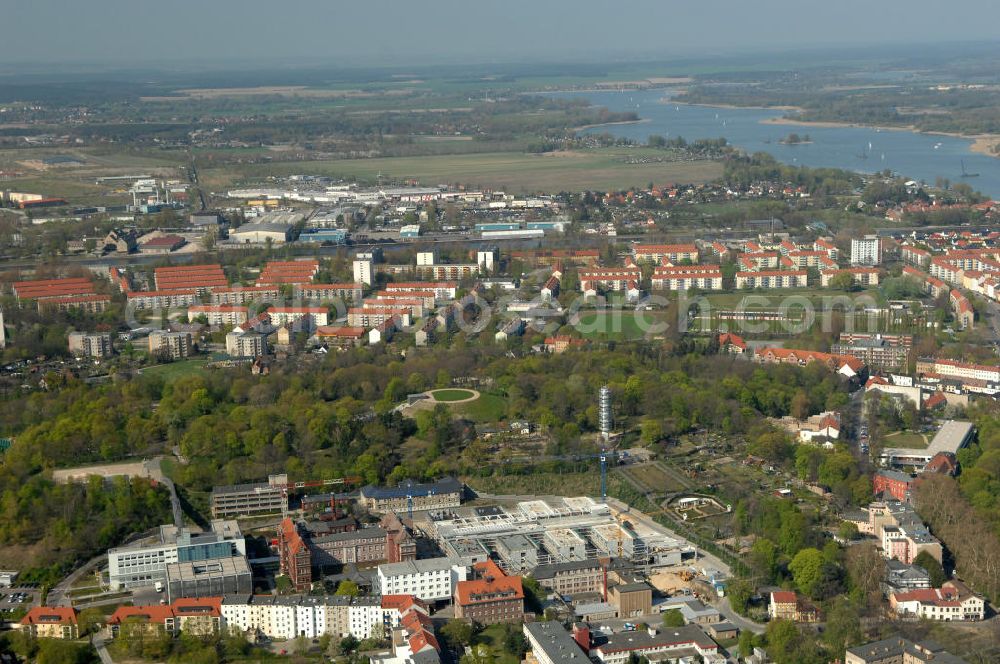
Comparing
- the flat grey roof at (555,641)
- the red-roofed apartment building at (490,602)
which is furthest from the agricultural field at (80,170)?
the flat grey roof at (555,641)

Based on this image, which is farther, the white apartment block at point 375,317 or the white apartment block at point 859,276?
the white apartment block at point 859,276

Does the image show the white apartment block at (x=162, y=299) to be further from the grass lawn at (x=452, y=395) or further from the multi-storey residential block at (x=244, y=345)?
the grass lawn at (x=452, y=395)

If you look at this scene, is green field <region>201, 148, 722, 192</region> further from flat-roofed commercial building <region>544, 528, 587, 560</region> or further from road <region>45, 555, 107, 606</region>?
road <region>45, 555, 107, 606</region>

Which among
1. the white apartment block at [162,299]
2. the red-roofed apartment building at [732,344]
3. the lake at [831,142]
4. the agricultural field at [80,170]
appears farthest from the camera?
the lake at [831,142]

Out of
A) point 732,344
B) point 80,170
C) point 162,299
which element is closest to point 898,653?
point 732,344

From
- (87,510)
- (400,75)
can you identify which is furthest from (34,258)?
(400,75)

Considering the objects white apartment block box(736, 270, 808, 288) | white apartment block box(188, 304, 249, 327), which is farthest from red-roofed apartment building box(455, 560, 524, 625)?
white apartment block box(736, 270, 808, 288)

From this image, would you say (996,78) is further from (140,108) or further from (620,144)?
(140,108)
